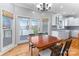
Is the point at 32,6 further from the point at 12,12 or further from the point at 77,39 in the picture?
the point at 77,39

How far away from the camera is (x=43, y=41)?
2.18 meters

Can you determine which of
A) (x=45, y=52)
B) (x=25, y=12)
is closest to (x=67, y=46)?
(x=45, y=52)

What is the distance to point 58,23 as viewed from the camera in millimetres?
2186

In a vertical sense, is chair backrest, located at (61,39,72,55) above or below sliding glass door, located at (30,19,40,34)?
below

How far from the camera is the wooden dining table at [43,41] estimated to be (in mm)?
2111

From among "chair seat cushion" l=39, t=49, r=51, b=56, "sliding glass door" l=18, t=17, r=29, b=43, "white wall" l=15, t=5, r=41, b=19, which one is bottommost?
"chair seat cushion" l=39, t=49, r=51, b=56

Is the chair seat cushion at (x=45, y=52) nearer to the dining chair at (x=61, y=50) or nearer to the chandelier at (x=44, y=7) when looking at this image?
the dining chair at (x=61, y=50)

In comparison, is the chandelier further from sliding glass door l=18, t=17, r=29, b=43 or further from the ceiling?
sliding glass door l=18, t=17, r=29, b=43

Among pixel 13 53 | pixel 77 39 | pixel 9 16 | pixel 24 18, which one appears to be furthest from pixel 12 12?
pixel 77 39

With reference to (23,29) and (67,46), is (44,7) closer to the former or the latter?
(23,29)

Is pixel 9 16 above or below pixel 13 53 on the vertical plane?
above

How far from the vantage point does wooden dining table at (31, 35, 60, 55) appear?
211cm

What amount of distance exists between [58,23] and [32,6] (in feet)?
2.00

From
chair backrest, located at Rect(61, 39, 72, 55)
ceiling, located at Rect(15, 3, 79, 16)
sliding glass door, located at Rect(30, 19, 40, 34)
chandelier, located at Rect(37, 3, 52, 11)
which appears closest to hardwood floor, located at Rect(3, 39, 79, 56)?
chair backrest, located at Rect(61, 39, 72, 55)
